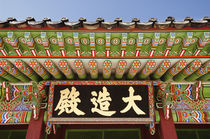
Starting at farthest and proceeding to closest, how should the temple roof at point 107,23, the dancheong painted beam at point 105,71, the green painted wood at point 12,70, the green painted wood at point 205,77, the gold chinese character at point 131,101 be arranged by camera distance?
the green painted wood at point 205,77 < the gold chinese character at point 131,101 < the green painted wood at point 12,70 < the dancheong painted beam at point 105,71 < the temple roof at point 107,23

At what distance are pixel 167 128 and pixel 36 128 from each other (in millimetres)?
3148

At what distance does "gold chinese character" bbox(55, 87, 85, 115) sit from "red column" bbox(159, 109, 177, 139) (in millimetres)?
1942

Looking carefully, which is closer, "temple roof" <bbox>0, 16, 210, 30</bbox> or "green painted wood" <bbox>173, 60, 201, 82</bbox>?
"temple roof" <bbox>0, 16, 210, 30</bbox>

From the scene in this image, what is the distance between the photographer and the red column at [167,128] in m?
4.26

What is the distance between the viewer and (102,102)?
438cm

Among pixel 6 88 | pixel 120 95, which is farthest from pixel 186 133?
pixel 6 88

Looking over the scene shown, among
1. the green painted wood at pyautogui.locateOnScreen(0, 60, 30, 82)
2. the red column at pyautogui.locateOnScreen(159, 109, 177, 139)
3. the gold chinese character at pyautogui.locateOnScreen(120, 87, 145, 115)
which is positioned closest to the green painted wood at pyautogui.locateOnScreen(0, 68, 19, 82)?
the green painted wood at pyautogui.locateOnScreen(0, 60, 30, 82)

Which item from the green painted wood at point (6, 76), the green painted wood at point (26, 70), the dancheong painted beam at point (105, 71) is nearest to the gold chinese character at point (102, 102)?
the dancheong painted beam at point (105, 71)

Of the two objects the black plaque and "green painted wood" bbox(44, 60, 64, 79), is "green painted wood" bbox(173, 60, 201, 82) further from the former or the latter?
"green painted wood" bbox(44, 60, 64, 79)

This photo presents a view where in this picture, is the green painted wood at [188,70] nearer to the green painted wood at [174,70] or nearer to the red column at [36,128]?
the green painted wood at [174,70]

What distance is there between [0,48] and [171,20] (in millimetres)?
3348

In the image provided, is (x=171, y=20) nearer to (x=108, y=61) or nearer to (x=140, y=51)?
(x=140, y=51)

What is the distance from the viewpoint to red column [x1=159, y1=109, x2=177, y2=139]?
168 inches

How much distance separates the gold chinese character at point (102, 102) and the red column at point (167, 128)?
1.22 meters
